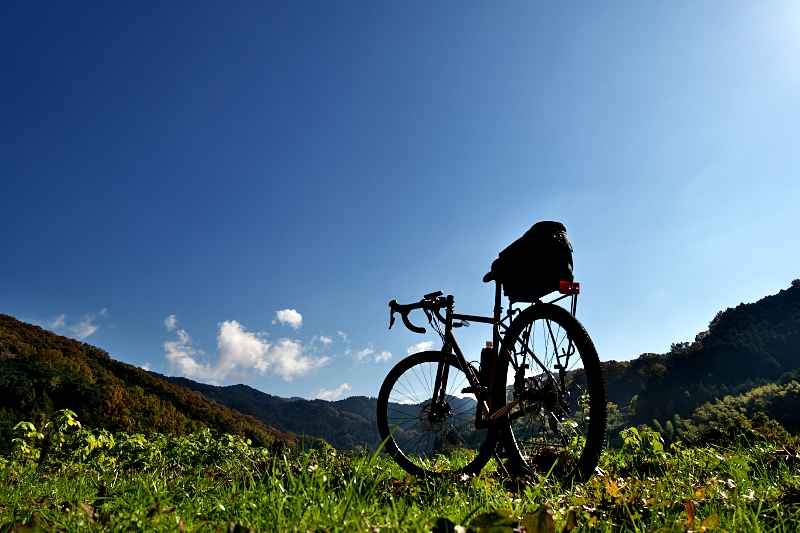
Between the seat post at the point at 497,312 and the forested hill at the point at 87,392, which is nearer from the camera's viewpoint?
the seat post at the point at 497,312

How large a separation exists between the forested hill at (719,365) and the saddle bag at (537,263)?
9282 centimetres

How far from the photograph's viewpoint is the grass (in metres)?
1.31

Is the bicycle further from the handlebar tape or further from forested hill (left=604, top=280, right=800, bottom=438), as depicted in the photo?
forested hill (left=604, top=280, right=800, bottom=438)

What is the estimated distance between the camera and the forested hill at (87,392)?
56625mm

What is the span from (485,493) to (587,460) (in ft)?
2.23

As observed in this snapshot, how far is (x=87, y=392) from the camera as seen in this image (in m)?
63.5

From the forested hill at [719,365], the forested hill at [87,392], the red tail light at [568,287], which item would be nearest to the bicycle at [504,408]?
the red tail light at [568,287]

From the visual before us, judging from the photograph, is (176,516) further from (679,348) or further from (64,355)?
(679,348)

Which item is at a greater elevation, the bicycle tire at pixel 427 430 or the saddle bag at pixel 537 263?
the saddle bag at pixel 537 263

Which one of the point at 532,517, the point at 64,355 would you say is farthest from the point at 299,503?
the point at 64,355

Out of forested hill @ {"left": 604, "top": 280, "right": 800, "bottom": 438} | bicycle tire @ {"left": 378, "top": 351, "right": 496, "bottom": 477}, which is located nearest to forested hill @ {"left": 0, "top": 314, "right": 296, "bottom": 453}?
bicycle tire @ {"left": 378, "top": 351, "right": 496, "bottom": 477}

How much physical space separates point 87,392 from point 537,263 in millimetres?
83980

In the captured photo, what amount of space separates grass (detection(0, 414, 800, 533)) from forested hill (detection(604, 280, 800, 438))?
92429mm

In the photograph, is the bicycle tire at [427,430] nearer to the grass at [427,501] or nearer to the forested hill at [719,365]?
the grass at [427,501]
